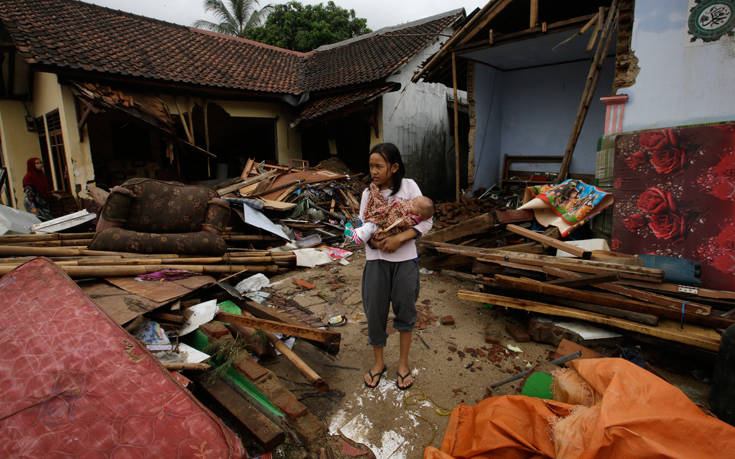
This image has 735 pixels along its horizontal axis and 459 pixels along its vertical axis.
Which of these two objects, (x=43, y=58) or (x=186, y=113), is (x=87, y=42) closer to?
(x=43, y=58)

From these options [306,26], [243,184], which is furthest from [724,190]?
[306,26]

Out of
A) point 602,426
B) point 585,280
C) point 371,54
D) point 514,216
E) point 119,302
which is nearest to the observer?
point 602,426

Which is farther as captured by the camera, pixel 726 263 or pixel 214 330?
pixel 726 263

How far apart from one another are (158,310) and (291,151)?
1000 centimetres

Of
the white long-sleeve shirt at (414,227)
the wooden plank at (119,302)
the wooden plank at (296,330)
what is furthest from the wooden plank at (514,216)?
the wooden plank at (119,302)

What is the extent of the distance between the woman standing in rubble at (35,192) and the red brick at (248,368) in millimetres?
9016

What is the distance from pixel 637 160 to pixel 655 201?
1.53ft

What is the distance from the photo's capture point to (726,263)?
3354 millimetres

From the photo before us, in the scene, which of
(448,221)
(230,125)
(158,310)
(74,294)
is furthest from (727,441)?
(230,125)

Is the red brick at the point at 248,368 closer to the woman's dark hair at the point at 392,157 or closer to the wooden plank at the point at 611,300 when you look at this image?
the woman's dark hair at the point at 392,157

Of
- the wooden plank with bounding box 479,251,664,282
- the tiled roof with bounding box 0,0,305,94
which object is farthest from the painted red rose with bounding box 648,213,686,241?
the tiled roof with bounding box 0,0,305,94

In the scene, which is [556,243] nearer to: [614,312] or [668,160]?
[614,312]

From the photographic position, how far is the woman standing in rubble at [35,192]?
869cm

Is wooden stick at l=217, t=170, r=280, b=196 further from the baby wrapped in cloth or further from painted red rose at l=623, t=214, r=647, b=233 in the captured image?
painted red rose at l=623, t=214, r=647, b=233
